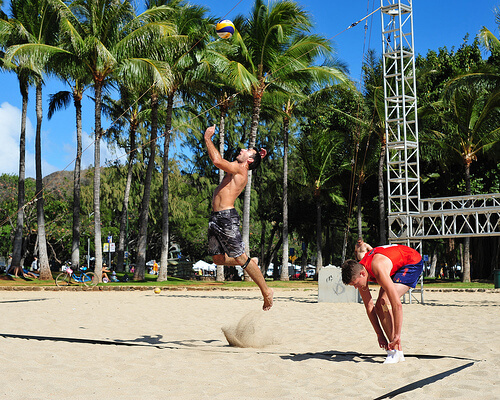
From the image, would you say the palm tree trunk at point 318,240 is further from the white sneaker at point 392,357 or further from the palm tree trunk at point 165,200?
the white sneaker at point 392,357

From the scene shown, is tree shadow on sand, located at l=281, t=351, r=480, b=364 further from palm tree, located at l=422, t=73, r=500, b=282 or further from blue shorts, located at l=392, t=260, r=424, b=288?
palm tree, located at l=422, t=73, r=500, b=282

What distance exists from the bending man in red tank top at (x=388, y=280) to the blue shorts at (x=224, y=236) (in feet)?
3.95

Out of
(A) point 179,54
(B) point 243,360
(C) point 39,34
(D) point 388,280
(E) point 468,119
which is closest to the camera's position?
(D) point 388,280

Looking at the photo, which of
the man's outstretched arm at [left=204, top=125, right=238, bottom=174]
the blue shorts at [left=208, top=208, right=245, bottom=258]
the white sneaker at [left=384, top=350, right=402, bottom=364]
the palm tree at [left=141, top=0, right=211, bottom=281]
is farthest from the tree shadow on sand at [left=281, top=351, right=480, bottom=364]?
the palm tree at [left=141, top=0, right=211, bottom=281]

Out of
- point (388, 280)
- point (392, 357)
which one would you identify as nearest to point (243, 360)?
point (392, 357)

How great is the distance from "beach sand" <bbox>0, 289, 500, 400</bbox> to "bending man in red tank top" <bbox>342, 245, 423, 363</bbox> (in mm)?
275

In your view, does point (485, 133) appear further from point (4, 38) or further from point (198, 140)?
point (4, 38)

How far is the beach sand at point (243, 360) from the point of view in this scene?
4.44 metres

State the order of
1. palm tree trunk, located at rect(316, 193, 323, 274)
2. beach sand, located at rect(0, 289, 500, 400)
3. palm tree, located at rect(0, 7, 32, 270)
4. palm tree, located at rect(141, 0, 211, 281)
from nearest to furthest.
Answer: beach sand, located at rect(0, 289, 500, 400) < palm tree, located at rect(0, 7, 32, 270) < palm tree, located at rect(141, 0, 211, 281) < palm tree trunk, located at rect(316, 193, 323, 274)

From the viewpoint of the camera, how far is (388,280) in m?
5.54

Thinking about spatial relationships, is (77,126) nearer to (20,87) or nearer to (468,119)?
(20,87)

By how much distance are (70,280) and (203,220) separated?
20.2 meters

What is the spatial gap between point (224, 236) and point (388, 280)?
Result: 1.78 meters

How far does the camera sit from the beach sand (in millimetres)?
4438
